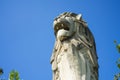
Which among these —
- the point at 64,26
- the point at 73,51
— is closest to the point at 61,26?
the point at 64,26

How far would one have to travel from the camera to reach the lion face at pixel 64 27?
9.56 m

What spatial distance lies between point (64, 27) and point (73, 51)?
0.92 m

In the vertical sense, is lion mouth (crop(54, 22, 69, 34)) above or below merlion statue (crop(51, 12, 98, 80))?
above

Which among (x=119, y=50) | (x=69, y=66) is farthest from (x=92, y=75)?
(x=119, y=50)

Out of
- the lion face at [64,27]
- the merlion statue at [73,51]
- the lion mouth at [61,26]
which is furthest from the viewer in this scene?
the lion mouth at [61,26]

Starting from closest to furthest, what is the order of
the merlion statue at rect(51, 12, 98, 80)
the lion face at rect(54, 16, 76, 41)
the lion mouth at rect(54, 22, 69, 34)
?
the merlion statue at rect(51, 12, 98, 80), the lion face at rect(54, 16, 76, 41), the lion mouth at rect(54, 22, 69, 34)

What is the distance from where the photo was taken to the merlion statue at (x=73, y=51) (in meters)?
8.88

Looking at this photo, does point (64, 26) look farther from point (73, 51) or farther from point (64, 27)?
point (73, 51)

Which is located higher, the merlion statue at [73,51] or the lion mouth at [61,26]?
the lion mouth at [61,26]

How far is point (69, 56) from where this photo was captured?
9.09m

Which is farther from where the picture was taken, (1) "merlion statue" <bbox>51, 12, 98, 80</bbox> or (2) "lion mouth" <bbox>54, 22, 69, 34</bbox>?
(2) "lion mouth" <bbox>54, 22, 69, 34</bbox>

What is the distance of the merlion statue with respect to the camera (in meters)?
8.88

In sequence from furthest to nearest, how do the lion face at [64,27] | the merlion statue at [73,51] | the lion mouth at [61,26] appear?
the lion mouth at [61,26], the lion face at [64,27], the merlion statue at [73,51]

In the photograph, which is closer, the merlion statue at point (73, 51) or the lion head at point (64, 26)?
the merlion statue at point (73, 51)
